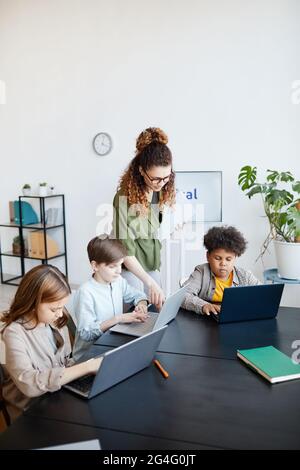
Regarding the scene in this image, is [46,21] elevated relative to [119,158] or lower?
elevated

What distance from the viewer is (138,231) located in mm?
2277

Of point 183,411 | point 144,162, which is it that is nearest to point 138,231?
point 144,162

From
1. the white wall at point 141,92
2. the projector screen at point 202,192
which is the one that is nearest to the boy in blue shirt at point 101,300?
the projector screen at point 202,192

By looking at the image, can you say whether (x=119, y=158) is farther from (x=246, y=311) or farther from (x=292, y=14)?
(x=246, y=311)

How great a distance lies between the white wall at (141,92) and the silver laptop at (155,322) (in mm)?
2233

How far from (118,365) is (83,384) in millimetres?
140

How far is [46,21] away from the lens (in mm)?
4496

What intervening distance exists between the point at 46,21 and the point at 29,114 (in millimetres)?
923

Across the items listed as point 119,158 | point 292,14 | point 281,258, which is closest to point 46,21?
point 119,158

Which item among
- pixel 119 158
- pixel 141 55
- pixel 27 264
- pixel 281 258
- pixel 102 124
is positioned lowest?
pixel 27 264

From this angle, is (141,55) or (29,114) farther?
(29,114)

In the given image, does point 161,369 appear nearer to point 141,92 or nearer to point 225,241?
point 225,241

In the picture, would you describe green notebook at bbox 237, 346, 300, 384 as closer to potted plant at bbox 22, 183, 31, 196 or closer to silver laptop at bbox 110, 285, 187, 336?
silver laptop at bbox 110, 285, 187, 336

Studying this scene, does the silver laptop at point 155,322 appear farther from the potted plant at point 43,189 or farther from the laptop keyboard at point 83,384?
the potted plant at point 43,189
